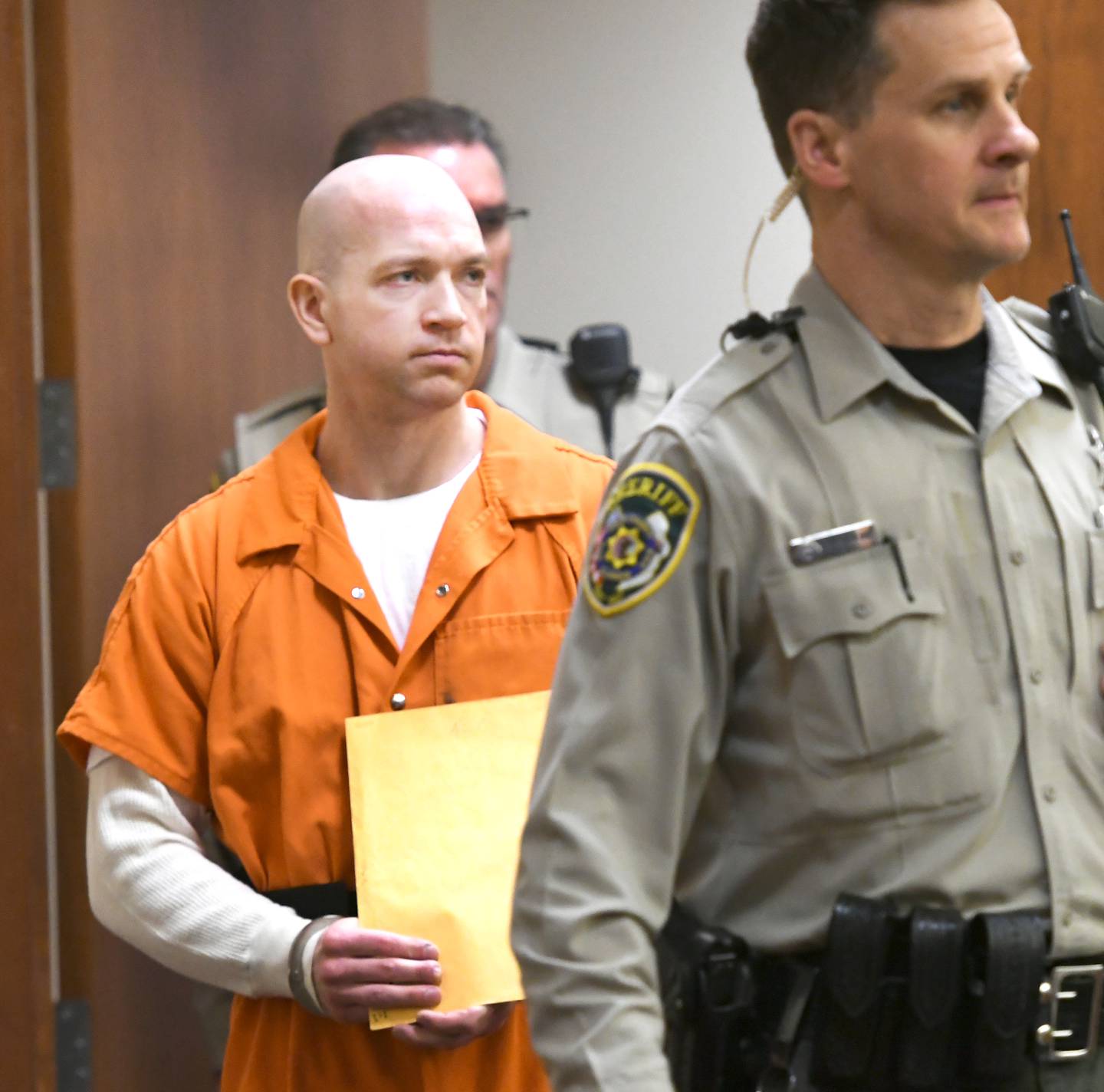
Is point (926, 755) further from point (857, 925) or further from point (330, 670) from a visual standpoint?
point (330, 670)

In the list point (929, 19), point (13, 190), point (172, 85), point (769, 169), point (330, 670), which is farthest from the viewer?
point (769, 169)

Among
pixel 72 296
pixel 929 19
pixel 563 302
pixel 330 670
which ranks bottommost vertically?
pixel 330 670

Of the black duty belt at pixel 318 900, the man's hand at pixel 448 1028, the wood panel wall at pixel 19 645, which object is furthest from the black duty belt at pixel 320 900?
the wood panel wall at pixel 19 645

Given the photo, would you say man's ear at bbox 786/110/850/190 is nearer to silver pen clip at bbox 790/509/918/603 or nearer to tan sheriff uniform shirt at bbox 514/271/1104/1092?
tan sheriff uniform shirt at bbox 514/271/1104/1092

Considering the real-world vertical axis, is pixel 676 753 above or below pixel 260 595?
below

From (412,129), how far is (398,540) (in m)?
0.87

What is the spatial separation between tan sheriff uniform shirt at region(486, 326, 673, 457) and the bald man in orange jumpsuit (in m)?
0.68

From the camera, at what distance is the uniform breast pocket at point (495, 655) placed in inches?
66.5

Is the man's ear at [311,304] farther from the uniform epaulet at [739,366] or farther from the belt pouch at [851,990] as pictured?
the belt pouch at [851,990]

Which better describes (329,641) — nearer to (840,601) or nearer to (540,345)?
(840,601)

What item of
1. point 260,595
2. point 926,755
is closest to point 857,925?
point 926,755

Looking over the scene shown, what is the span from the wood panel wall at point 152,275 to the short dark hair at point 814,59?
1.26 meters

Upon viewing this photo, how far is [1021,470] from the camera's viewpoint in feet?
4.28

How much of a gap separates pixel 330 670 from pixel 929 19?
800mm
